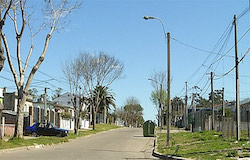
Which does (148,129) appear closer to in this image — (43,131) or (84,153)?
(43,131)

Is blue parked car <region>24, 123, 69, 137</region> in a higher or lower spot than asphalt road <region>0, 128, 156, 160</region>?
higher

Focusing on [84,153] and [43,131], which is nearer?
[84,153]

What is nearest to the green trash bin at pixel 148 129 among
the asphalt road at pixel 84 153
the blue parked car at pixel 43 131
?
the blue parked car at pixel 43 131

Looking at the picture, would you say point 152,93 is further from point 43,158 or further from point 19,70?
point 43,158

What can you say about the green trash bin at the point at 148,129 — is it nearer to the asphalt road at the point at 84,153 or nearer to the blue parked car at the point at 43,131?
the blue parked car at the point at 43,131

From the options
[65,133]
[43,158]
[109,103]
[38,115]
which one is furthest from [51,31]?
[109,103]

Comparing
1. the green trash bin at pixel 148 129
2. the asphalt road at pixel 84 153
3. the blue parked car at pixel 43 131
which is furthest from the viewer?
the green trash bin at pixel 148 129

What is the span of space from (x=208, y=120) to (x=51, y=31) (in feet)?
78.7

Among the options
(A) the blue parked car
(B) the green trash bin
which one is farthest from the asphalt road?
(B) the green trash bin

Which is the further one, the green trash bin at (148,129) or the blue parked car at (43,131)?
the green trash bin at (148,129)

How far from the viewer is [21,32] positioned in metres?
25.4

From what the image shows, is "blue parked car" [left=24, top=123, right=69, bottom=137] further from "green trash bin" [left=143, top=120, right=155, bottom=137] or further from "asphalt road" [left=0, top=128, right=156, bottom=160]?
"asphalt road" [left=0, top=128, right=156, bottom=160]

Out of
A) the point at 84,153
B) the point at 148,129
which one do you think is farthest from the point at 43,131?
the point at 84,153

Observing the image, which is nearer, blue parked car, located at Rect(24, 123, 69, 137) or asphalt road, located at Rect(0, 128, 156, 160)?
asphalt road, located at Rect(0, 128, 156, 160)
